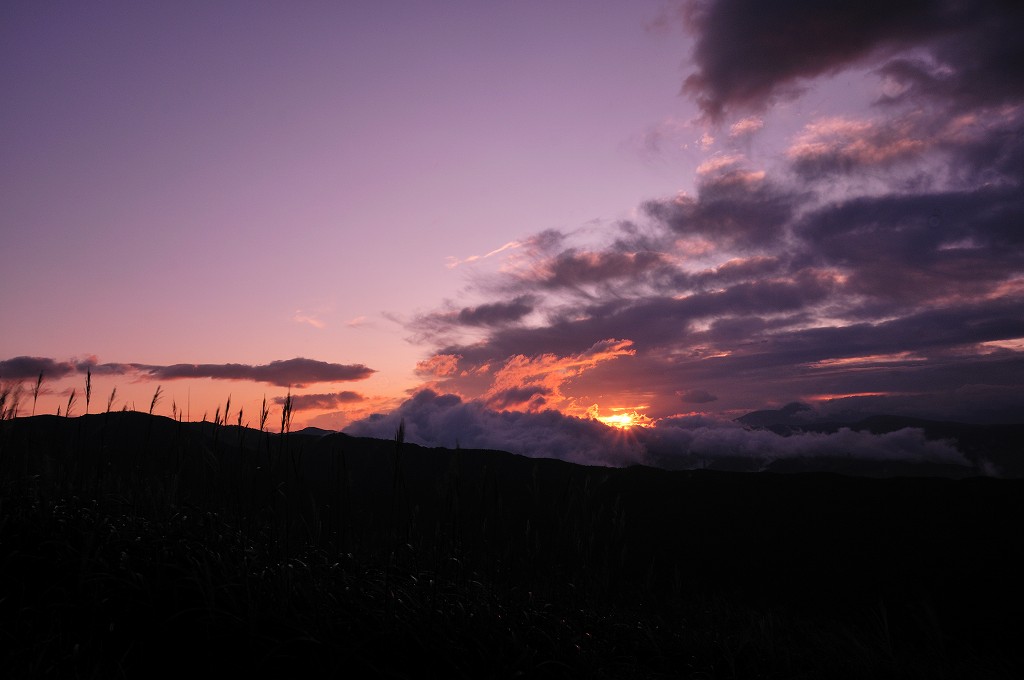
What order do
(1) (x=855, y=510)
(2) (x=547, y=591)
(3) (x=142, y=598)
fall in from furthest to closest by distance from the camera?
1. (1) (x=855, y=510)
2. (2) (x=547, y=591)
3. (3) (x=142, y=598)

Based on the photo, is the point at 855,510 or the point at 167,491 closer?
the point at 167,491

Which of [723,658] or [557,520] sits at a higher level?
[557,520]

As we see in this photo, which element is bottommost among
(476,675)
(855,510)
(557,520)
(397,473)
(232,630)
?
(855,510)

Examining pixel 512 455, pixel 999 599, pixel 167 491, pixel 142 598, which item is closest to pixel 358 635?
pixel 142 598

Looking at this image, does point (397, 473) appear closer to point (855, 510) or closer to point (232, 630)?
point (232, 630)

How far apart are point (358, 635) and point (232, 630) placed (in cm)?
76

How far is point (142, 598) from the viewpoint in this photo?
12.3 ft

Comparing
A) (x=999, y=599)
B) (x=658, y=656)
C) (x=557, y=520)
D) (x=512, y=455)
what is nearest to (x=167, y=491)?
(x=557, y=520)

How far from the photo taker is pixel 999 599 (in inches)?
1507

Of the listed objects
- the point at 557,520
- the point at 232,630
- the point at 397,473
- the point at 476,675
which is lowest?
the point at 476,675

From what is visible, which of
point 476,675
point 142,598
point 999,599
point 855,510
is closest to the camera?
point 476,675

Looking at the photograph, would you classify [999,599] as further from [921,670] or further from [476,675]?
[476,675]

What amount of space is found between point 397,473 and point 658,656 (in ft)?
8.40

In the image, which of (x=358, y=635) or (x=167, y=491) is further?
(x=167, y=491)
